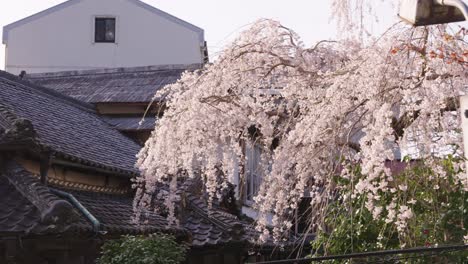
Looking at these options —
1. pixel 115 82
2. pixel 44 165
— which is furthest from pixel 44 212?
pixel 115 82

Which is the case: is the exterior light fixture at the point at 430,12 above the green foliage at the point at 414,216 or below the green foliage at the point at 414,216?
above

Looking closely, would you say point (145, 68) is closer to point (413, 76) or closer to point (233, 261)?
point (233, 261)

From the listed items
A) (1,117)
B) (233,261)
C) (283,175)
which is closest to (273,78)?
(283,175)

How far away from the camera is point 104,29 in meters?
27.9

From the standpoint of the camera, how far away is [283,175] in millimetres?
8039

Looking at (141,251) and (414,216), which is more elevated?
(414,216)

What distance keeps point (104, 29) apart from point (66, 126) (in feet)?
47.3

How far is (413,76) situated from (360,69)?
1.74 ft

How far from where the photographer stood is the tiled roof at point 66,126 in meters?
11.9

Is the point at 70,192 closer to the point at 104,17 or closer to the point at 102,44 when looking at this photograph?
the point at 102,44

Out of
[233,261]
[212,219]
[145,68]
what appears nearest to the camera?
[212,219]

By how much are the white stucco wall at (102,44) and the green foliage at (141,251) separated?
17.2 meters

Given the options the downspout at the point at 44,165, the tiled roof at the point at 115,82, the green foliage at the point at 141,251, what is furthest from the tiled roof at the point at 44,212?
the tiled roof at the point at 115,82

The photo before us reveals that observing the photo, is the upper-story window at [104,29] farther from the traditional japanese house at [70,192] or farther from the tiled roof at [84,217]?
the tiled roof at [84,217]
